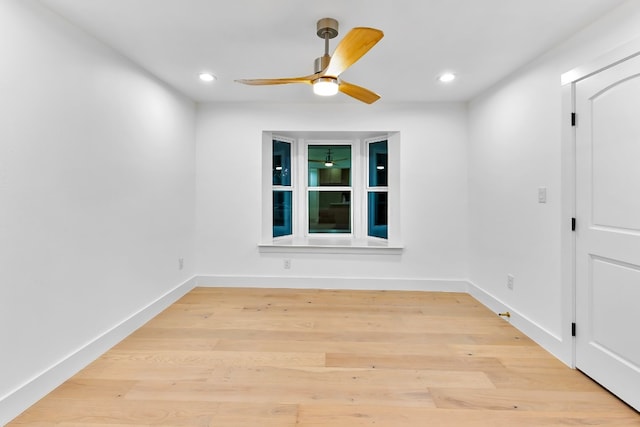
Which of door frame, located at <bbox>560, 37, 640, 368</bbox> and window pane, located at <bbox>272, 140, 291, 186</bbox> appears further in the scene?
window pane, located at <bbox>272, 140, 291, 186</bbox>

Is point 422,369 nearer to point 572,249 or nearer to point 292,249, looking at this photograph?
point 572,249

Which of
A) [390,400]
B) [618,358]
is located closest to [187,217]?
[390,400]

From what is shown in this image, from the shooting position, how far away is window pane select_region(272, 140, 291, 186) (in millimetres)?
4129

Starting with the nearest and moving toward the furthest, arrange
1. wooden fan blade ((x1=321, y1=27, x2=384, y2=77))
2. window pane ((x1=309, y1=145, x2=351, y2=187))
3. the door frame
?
wooden fan blade ((x1=321, y1=27, x2=384, y2=77)) < the door frame < window pane ((x1=309, y1=145, x2=351, y2=187))

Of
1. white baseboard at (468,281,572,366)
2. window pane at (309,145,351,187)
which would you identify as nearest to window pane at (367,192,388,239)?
window pane at (309,145,351,187)

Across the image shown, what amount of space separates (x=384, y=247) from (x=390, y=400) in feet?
6.90

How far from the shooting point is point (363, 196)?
4.23 metres

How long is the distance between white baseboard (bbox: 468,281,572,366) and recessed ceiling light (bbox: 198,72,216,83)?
3.40 m

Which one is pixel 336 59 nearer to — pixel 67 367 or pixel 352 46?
pixel 352 46

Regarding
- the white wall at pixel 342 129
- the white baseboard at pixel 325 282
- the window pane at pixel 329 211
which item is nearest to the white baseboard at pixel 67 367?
the white baseboard at pixel 325 282

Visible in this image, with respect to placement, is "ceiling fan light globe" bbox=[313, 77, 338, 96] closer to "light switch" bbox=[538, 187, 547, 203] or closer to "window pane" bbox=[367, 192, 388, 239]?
"light switch" bbox=[538, 187, 547, 203]

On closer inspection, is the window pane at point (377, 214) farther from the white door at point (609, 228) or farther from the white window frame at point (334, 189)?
the white door at point (609, 228)

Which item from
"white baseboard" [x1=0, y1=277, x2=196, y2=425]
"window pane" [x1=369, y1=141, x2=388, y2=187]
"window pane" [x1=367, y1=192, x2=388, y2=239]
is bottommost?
"white baseboard" [x1=0, y1=277, x2=196, y2=425]

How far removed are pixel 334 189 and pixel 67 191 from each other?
2.92 metres
